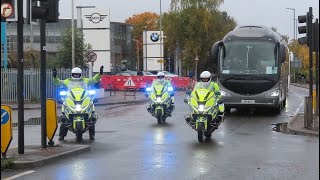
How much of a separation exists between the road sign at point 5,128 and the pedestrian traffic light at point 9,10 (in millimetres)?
1631

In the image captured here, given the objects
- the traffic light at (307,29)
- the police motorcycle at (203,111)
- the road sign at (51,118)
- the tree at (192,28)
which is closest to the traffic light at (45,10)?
the road sign at (51,118)

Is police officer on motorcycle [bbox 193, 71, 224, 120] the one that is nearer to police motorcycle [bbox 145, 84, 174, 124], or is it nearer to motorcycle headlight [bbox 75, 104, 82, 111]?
motorcycle headlight [bbox 75, 104, 82, 111]

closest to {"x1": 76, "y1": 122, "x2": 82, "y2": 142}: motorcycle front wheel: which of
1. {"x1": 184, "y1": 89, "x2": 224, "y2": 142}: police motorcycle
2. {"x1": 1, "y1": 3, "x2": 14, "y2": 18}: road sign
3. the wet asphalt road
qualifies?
the wet asphalt road

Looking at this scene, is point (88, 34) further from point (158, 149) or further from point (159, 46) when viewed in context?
point (158, 149)

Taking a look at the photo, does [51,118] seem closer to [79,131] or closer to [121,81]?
[79,131]

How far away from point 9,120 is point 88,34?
3010cm

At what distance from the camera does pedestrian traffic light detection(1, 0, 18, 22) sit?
930cm

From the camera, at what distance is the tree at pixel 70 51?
40469mm

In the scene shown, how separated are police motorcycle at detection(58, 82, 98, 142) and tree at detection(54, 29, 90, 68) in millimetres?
26054

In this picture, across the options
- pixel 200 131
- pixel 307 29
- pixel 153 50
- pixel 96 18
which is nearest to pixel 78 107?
pixel 200 131

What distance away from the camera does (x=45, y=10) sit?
11336 mm

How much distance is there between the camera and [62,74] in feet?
112

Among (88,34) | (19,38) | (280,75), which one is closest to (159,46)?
(88,34)

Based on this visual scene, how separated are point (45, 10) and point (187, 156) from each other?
398 centimetres
